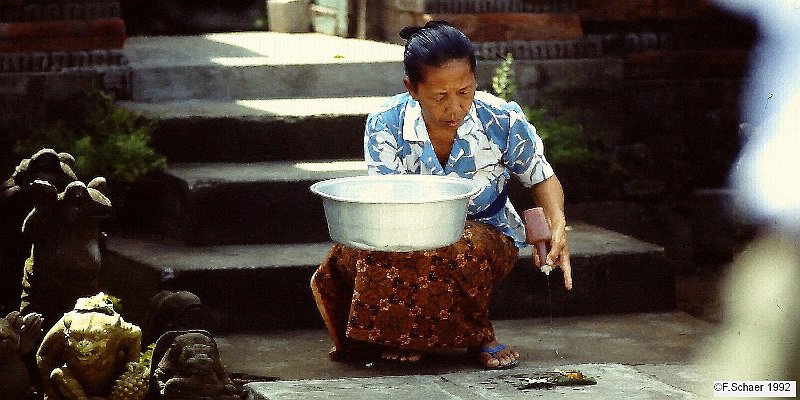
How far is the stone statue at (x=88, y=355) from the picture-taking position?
4.89m

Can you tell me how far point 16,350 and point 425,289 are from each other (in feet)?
4.83

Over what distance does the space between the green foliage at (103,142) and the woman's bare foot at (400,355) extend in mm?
1837


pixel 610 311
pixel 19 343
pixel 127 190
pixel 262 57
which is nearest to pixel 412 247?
pixel 19 343

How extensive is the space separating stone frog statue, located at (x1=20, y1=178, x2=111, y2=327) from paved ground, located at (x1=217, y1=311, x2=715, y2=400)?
2.16 feet

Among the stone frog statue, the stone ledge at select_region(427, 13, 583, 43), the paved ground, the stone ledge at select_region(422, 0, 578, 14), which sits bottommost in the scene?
the paved ground

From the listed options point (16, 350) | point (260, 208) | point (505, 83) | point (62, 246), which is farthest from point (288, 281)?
point (505, 83)

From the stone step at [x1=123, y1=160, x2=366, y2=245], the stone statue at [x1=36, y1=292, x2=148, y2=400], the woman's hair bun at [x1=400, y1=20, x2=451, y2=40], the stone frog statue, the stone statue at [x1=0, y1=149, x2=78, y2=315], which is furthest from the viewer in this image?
the stone step at [x1=123, y1=160, x2=366, y2=245]

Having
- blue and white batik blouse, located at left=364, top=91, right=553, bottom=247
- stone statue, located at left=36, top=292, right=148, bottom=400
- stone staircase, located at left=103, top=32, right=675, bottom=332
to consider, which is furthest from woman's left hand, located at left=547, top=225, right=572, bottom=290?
stone statue, located at left=36, top=292, right=148, bottom=400

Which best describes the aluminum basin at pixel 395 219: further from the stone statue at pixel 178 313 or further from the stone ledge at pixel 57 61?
the stone ledge at pixel 57 61

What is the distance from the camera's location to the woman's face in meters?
4.96

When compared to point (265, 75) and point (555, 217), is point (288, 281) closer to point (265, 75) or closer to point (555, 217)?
point (555, 217)

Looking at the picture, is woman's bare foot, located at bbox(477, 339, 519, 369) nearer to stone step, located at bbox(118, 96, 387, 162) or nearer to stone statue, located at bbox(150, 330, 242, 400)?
stone statue, located at bbox(150, 330, 242, 400)

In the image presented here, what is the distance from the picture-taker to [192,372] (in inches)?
187

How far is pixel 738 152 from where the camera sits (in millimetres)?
8219
